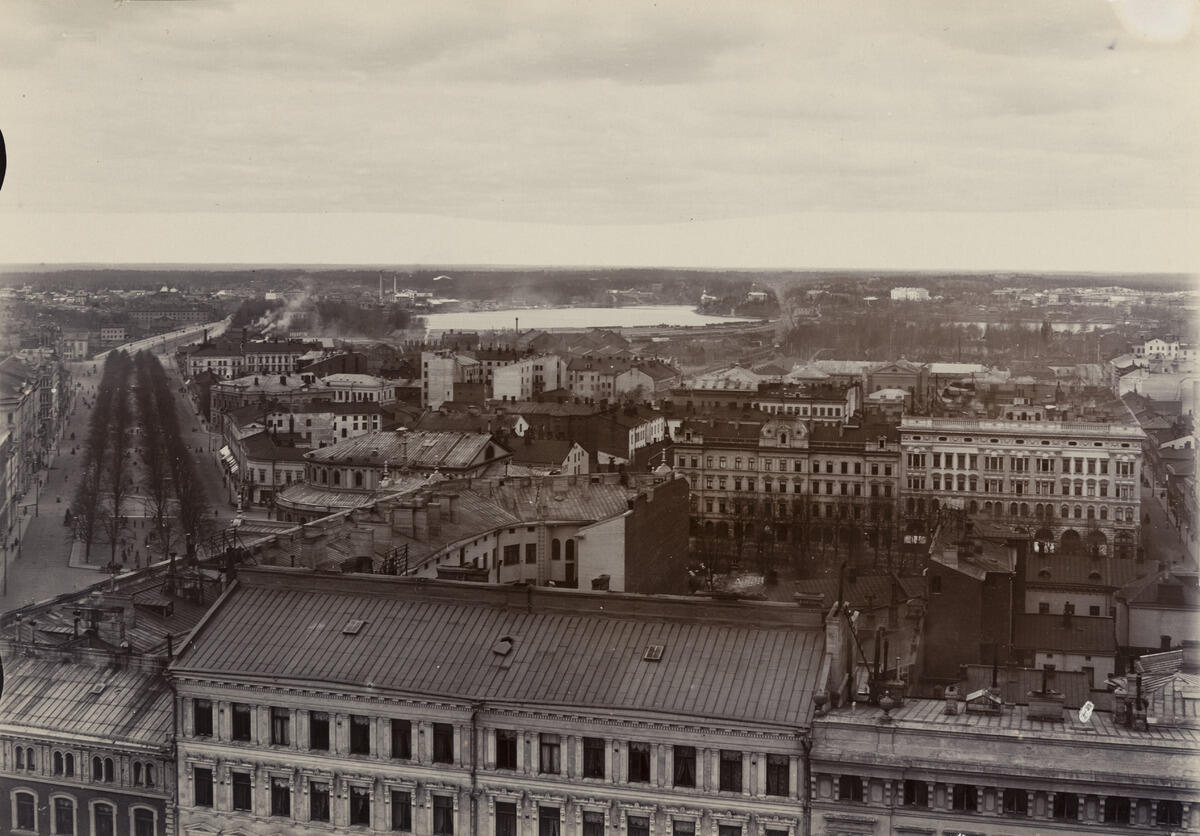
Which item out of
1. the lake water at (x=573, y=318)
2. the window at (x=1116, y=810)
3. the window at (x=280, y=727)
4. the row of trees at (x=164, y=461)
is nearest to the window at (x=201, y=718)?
the window at (x=280, y=727)

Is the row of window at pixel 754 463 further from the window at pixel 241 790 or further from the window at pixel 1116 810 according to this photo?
the window at pixel 1116 810

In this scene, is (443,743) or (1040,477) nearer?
(443,743)

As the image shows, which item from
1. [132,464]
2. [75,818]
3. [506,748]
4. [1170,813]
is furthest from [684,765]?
[132,464]

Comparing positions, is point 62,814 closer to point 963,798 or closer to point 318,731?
point 318,731

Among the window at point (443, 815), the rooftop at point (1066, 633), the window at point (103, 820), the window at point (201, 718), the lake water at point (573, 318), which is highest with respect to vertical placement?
the lake water at point (573, 318)

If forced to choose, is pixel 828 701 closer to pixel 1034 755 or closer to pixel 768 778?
pixel 768 778

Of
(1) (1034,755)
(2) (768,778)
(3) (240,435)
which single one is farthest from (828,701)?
(3) (240,435)
